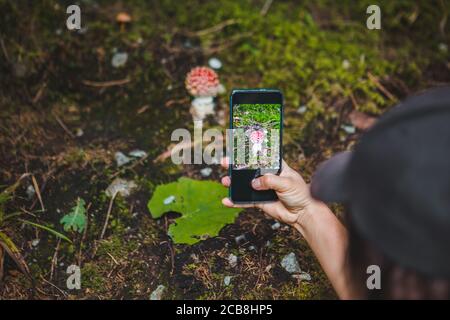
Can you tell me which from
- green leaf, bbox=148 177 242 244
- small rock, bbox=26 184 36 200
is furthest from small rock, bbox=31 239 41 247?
green leaf, bbox=148 177 242 244

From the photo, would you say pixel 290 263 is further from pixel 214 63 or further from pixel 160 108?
pixel 214 63

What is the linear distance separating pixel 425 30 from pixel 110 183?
116 inches

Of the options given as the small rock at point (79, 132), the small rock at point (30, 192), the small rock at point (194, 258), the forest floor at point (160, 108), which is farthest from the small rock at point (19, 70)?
the small rock at point (194, 258)

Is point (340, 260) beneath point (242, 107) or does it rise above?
beneath

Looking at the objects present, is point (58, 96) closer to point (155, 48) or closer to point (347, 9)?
point (155, 48)

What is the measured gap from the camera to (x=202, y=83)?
319 centimetres

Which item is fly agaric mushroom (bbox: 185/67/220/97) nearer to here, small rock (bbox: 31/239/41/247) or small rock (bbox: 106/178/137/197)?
small rock (bbox: 106/178/137/197)

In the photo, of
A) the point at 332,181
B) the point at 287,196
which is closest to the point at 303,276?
the point at 287,196

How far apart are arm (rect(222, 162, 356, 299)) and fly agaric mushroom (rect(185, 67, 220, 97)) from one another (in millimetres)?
978

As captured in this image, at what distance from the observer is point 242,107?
2457 mm

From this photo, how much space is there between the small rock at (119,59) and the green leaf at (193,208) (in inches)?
50.2
